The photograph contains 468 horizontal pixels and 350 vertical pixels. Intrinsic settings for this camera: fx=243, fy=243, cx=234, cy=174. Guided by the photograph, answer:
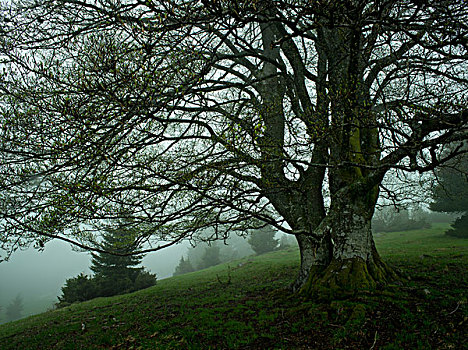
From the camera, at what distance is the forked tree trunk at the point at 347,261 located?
18.0 ft

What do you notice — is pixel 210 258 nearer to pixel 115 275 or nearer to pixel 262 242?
pixel 262 242

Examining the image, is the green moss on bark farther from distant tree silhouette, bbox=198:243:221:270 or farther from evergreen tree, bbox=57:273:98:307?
distant tree silhouette, bbox=198:243:221:270

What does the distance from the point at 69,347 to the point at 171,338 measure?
8.88ft

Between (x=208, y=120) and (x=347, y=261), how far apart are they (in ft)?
15.7

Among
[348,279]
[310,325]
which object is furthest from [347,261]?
[310,325]

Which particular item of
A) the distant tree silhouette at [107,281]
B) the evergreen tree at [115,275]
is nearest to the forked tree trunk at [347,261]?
the distant tree silhouette at [107,281]

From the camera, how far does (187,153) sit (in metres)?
6.75

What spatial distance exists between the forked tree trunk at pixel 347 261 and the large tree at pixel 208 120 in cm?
3

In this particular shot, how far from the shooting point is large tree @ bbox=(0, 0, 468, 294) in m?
3.68

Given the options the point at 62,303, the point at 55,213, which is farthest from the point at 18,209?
the point at 62,303

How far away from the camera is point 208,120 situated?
19.0 ft

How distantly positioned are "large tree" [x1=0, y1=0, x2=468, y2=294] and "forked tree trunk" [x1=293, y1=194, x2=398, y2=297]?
0.11ft

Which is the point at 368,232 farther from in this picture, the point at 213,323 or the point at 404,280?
the point at 213,323

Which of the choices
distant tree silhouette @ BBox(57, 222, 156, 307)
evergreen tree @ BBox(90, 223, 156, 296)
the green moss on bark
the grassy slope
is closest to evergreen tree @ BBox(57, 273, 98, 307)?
distant tree silhouette @ BBox(57, 222, 156, 307)
